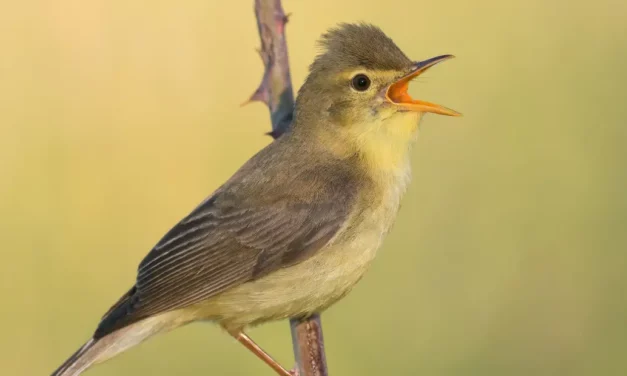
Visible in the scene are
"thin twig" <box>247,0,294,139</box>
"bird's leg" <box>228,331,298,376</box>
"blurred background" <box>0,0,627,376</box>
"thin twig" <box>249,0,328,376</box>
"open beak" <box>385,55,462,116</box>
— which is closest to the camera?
"open beak" <box>385,55,462,116</box>

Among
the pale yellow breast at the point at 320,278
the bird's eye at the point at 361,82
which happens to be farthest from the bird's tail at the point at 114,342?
the bird's eye at the point at 361,82

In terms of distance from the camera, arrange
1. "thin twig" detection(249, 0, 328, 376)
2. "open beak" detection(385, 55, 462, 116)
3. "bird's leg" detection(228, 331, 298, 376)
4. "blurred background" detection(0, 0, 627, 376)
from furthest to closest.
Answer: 1. "blurred background" detection(0, 0, 627, 376)
2. "bird's leg" detection(228, 331, 298, 376)
3. "thin twig" detection(249, 0, 328, 376)
4. "open beak" detection(385, 55, 462, 116)

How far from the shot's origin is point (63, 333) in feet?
17.4

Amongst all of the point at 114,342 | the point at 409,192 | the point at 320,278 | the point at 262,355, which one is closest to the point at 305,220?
the point at 320,278

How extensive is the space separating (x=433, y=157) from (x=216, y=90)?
1276 millimetres

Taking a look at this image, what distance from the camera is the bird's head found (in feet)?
13.7

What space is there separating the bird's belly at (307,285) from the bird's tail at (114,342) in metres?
0.21

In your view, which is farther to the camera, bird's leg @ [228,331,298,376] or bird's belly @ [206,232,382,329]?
bird's leg @ [228,331,298,376]

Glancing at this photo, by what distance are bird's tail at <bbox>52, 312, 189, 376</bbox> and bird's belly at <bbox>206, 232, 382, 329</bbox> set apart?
210 mm

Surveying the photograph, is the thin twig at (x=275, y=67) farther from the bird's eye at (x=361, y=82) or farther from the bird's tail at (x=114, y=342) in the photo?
the bird's tail at (x=114, y=342)

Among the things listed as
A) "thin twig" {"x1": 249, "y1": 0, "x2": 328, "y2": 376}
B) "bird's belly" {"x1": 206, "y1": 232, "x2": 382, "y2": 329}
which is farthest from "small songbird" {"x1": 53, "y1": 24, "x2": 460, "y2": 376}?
"thin twig" {"x1": 249, "y1": 0, "x2": 328, "y2": 376}

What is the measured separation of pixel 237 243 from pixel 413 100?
89cm

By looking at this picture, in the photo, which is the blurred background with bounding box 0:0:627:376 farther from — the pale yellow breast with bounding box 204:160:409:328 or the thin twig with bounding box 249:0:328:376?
the pale yellow breast with bounding box 204:160:409:328

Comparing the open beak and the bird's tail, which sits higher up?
the open beak
